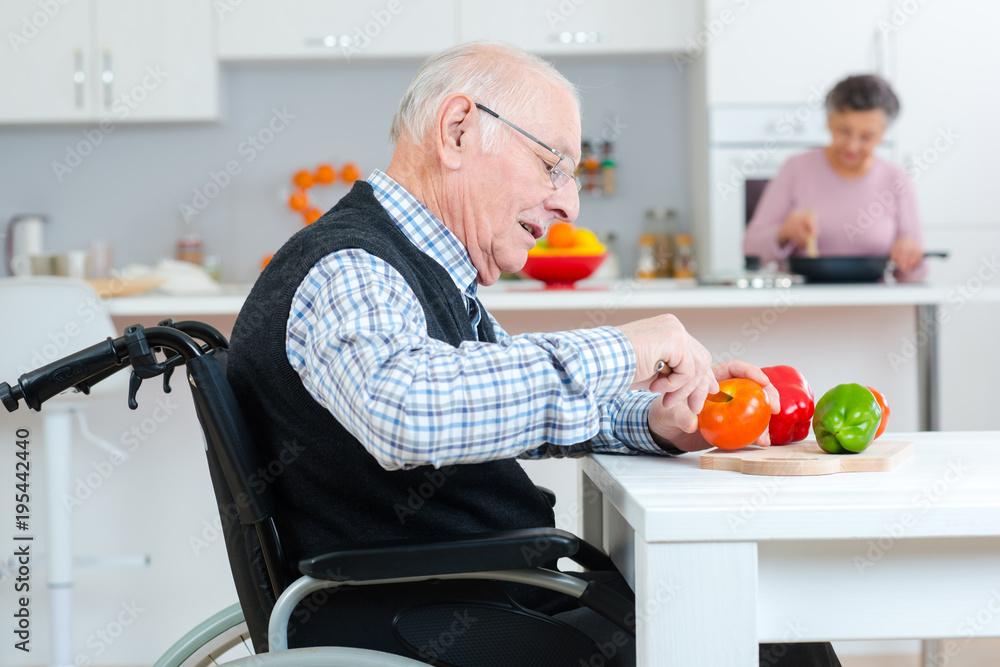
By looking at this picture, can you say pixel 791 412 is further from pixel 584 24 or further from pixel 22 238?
pixel 22 238

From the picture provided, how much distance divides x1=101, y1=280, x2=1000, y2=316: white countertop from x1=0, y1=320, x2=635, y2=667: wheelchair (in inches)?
41.6

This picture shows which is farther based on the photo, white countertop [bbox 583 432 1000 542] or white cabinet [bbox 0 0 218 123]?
white cabinet [bbox 0 0 218 123]

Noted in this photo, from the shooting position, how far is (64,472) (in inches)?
76.5

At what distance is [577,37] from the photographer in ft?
12.4

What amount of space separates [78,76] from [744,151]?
264 cm

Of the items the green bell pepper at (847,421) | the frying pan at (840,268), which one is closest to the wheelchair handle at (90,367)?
the green bell pepper at (847,421)

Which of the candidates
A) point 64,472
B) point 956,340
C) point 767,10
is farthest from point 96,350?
point 767,10

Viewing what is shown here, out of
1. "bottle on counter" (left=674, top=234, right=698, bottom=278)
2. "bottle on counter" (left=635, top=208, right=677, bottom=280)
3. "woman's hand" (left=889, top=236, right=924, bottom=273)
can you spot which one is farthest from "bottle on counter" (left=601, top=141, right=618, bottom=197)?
"woman's hand" (left=889, top=236, right=924, bottom=273)

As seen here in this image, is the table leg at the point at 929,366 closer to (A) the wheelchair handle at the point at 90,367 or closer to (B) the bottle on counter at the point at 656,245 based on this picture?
(A) the wheelchair handle at the point at 90,367

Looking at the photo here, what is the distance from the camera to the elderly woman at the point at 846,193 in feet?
9.91

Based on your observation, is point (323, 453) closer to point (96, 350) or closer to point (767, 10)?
point (96, 350)

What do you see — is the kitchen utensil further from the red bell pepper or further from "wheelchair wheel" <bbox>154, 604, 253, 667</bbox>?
the red bell pepper

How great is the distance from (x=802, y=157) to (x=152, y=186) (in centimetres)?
272

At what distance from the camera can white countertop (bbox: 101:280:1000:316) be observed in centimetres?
195
